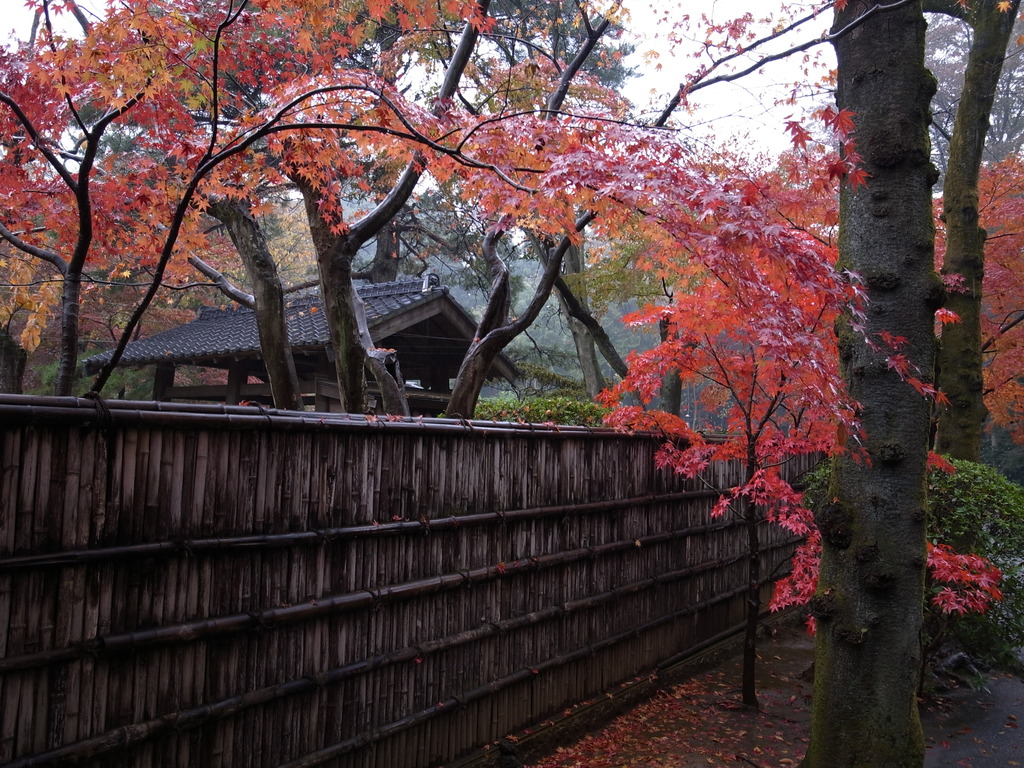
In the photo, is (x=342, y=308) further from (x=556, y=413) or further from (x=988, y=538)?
(x=988, y=538)

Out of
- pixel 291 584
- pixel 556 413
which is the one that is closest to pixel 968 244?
pixel 556 413

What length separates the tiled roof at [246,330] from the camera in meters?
9.97

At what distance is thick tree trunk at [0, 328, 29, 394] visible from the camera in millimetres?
13234

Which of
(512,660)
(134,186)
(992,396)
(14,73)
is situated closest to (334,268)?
(134,186)

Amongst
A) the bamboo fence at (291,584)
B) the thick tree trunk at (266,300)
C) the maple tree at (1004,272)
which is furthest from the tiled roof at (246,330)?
the maple tree at (1004,272)

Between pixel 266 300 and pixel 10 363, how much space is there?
10.2 meters

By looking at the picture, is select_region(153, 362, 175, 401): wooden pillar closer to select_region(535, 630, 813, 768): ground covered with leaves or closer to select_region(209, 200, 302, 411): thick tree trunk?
select_region(209, 200, 302, 411): thick tree trunk

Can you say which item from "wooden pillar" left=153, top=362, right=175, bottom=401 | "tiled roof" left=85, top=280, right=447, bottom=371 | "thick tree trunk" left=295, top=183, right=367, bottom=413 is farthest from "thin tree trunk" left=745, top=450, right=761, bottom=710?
"wooden pillar" left=153, top=362, right=175, bottom=401

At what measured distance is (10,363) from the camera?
13367 millimetres

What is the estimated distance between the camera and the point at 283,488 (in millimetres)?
3688

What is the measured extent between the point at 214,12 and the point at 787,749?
8.02 metres

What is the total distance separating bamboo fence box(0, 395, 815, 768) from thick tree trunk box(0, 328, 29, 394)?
12427 mm

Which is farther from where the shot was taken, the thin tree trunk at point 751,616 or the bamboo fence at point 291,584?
the thin tree trunk at point 751,616

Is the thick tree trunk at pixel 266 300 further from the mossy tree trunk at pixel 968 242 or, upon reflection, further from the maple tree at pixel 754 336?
the mossy tree trunk at pixel 968 242
